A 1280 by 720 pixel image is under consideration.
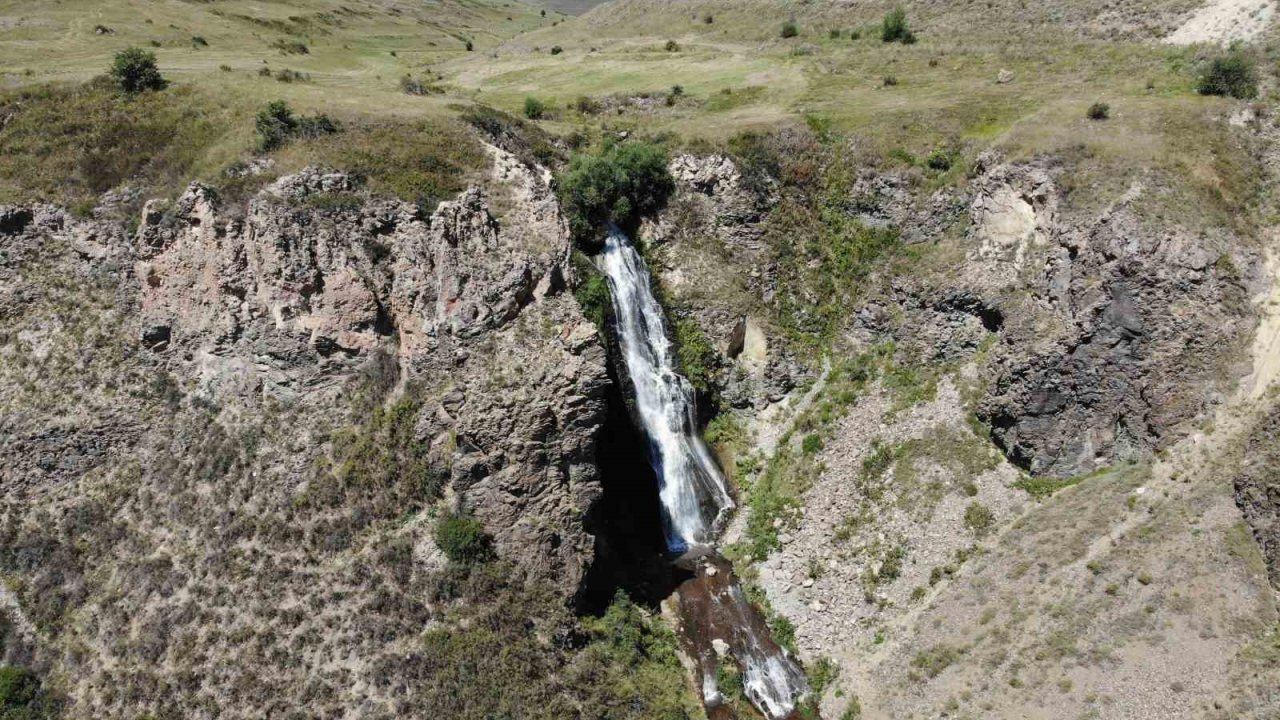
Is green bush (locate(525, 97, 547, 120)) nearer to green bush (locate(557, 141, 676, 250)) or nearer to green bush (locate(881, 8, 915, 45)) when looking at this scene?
green bush (locate(557, 141, 676, 250))

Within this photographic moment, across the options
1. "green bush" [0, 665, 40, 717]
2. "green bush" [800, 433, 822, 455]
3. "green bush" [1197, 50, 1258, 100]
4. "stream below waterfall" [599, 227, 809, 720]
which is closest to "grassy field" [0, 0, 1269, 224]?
"green bush" [1197, 50, 1258, 100]

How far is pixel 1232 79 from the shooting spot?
46.6 m

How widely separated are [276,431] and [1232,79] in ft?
208

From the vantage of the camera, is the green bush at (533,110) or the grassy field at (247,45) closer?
the grassy field at (247,45)

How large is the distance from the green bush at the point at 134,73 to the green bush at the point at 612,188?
3045 cm

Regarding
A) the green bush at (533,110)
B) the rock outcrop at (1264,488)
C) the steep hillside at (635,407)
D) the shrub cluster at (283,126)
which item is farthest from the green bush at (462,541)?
the green bush at (533,110)

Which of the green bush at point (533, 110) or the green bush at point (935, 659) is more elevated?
the green bush at point (533, 110)

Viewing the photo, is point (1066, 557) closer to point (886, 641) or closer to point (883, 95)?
point (886, 641)

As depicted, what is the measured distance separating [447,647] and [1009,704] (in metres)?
24.9

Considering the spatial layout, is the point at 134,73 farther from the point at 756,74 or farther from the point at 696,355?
the point at 756,74

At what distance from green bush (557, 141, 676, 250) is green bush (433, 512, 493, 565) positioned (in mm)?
20944

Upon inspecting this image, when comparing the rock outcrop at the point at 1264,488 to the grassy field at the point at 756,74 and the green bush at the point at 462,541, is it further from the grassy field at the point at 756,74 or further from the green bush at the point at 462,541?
the green bush at the point at 462,541

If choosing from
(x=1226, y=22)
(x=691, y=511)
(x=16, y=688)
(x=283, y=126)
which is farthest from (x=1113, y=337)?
(x=16, y=688)

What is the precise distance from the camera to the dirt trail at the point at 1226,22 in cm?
6012
